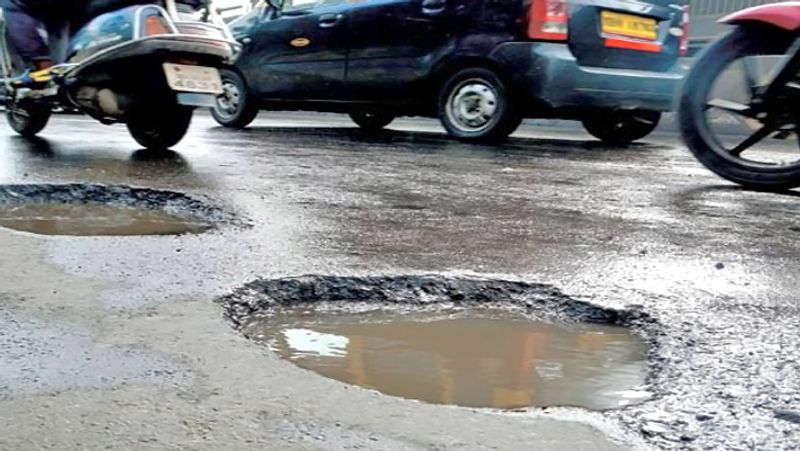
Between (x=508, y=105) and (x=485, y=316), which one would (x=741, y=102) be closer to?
(x=508, y=105)

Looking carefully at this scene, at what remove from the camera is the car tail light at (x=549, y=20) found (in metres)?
5.94

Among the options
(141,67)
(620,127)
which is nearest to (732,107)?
(620,127)

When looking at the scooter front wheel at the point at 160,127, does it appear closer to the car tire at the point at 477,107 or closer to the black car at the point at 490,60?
the black car at the point at 490,60

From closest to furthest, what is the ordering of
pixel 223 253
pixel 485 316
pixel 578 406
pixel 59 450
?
pixel 59 450
pixel 578 406
pixel 485 316
pixel 223 253

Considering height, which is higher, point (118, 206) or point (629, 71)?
point (629, 71)

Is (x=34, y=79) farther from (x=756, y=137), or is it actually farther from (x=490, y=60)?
(x=756, y=137)

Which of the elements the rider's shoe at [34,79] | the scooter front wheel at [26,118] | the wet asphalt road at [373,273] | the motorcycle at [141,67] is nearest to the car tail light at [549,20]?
the wet asphalt road at [373,273]

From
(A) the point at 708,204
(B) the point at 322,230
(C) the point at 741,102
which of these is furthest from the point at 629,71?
(B) the point at 322,230

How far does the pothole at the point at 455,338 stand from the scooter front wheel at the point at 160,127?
150 inches

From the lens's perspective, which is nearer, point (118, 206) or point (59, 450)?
point (59, 450)

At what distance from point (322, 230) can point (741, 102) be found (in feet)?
A: 7.96

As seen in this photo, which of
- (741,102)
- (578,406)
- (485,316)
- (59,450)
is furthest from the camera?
(741,102)

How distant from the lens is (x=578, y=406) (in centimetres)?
141

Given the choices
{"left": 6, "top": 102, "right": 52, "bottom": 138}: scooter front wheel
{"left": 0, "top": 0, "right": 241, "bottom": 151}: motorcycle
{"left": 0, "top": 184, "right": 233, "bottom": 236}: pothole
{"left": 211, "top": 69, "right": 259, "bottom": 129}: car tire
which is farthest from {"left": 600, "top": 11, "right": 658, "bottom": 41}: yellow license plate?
{"left": 6, "top": 102, "right": 52, "bottom": 138}: scooter front wheel
